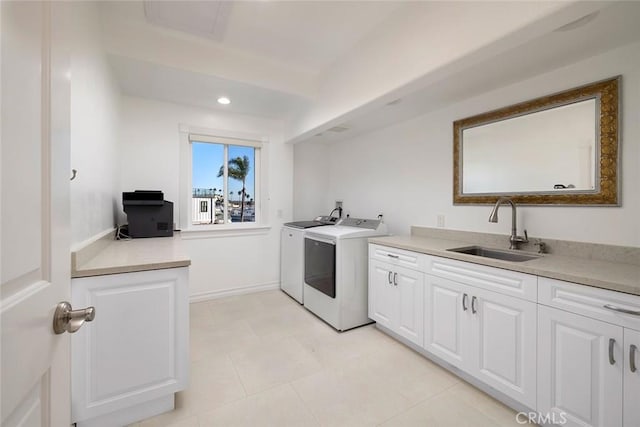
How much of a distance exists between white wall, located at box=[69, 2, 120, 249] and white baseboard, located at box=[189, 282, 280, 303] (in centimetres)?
131

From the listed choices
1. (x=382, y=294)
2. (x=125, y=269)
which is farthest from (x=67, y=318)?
(x=382, y=294)

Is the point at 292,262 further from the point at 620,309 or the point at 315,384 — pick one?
the point at 620,309

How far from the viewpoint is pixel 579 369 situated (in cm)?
131

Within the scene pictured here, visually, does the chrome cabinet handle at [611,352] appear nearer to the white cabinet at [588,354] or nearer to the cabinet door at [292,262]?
the white cabinet at [588,354]

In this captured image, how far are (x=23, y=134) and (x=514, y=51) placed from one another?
2.24 metres

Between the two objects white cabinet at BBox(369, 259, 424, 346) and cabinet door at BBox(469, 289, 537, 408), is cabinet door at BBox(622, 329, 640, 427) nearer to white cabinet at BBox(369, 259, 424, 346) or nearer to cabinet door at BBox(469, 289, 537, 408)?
cabinet door at BBox(469, 289, 537, 408)

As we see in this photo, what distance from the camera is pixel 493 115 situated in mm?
2221

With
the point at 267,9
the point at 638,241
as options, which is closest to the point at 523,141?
the point at 638,241

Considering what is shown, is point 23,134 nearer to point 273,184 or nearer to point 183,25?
point 183,25

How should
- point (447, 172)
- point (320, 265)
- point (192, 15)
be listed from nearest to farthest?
1. point (192, 15)
2. point (447, 172)
3. point (320, 265)

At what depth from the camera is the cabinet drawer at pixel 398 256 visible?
2.12 m

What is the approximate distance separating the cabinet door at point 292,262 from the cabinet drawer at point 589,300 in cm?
225

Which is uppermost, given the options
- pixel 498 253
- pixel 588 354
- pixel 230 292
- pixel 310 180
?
pixel 310 180

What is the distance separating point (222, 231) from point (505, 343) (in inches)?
114
